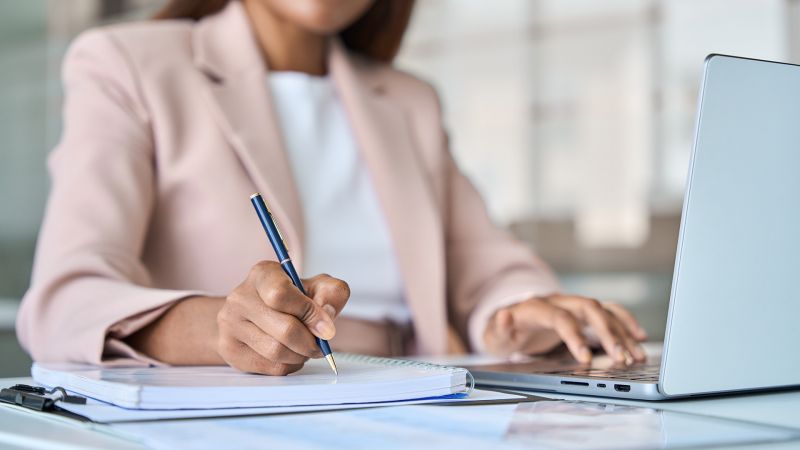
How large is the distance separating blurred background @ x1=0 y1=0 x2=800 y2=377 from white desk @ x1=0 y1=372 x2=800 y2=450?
3751 mm

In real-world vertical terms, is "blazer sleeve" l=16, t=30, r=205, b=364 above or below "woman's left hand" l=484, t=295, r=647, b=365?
above

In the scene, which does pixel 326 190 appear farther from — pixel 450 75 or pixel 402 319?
pixel 450 75

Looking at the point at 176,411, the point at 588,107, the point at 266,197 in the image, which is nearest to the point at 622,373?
the point at 176,411

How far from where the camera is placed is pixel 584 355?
3.49ft

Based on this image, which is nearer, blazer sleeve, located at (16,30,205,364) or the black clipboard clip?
the black clipboard clip

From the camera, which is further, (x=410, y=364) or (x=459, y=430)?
(x=410, y=364)

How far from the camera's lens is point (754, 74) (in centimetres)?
72

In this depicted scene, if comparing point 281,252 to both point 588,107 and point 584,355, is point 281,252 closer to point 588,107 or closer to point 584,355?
point 584,355

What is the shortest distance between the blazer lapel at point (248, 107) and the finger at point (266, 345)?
20.7 inches

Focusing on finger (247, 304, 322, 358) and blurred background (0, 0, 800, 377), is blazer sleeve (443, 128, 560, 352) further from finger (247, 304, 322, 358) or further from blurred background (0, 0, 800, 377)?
blurred background (0, 0, 800, 377)

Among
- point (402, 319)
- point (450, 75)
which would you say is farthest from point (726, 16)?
point (402, 319)

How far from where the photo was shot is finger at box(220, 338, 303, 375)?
30.9 inches

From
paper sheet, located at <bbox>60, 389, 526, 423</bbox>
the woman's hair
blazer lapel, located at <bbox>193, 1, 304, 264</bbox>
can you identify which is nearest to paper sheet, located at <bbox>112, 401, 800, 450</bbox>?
paper sheet, located at <bbox>60, 389, 526, 423</bbox>

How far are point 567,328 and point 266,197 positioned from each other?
1.57 ft
